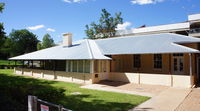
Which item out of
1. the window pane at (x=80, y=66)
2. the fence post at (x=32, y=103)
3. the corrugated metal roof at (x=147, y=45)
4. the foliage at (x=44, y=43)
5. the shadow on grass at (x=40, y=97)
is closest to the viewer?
the fence post at (x=32, y=103)

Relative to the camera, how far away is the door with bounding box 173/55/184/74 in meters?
17.3

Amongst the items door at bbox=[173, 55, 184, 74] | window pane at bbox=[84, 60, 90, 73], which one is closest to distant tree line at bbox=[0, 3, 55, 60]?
window pane at bbox=[84, 60, 90, 73]

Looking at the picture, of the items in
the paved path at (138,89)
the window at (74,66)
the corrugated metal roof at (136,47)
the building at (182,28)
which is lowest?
the paved path at (138,89)

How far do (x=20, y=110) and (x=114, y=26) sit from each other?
140 ft

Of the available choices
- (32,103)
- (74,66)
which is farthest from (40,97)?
(74,66)

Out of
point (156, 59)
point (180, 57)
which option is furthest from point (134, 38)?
point (180, 57)

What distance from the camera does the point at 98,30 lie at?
47156 mm

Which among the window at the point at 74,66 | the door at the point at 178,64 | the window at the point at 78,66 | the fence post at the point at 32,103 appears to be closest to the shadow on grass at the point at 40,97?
the fence post at the point at 32,103

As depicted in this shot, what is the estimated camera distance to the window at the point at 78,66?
17328 millimetres

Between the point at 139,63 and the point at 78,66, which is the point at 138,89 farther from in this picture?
the point at 78,66

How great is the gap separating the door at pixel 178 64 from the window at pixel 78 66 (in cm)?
915

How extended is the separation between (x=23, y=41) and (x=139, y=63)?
2565 inches

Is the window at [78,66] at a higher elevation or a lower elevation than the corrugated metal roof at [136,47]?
lower

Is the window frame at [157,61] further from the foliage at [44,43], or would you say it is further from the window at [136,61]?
the foliage at [44,43]
